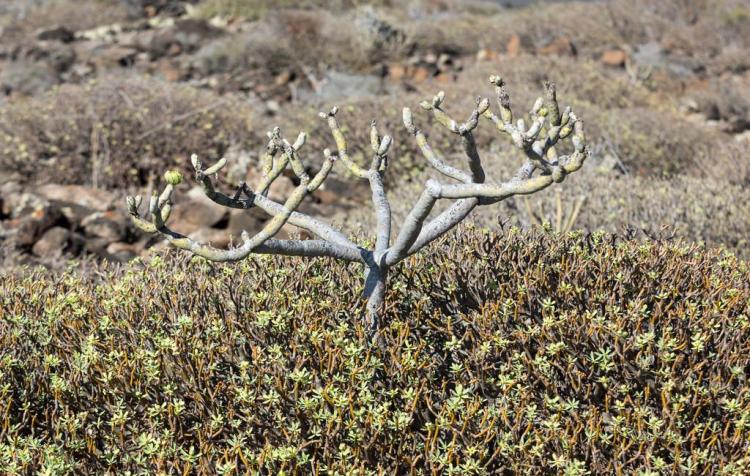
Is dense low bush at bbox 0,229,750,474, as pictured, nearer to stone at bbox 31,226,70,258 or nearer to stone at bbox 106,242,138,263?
stone at bbox 106,242,138,263

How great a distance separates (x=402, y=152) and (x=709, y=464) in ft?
19.4

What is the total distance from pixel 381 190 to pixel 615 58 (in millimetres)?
11612

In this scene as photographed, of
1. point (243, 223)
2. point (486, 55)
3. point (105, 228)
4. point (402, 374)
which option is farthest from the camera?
point (486, 55)

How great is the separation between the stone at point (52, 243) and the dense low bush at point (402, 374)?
270 cm

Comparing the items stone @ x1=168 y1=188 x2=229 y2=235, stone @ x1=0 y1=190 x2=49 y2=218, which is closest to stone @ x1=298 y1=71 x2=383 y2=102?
stone @ x1=0 y1=190 x2=49 y2=218

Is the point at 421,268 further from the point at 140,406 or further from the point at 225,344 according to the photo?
the point at 140,406

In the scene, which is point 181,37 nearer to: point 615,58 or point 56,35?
point 56,35

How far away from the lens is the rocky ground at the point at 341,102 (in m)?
5.92

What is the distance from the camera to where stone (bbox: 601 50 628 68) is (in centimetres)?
1356

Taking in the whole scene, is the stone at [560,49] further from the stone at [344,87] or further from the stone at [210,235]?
the stone at [210,235]

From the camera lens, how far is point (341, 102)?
31.5 ft

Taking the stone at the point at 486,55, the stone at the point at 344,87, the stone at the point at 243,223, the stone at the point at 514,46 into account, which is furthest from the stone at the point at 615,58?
the stone at the point at 243,223

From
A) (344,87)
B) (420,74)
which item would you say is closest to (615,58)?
(420,74)

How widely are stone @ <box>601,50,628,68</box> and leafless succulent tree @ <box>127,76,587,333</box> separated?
37.6ft
